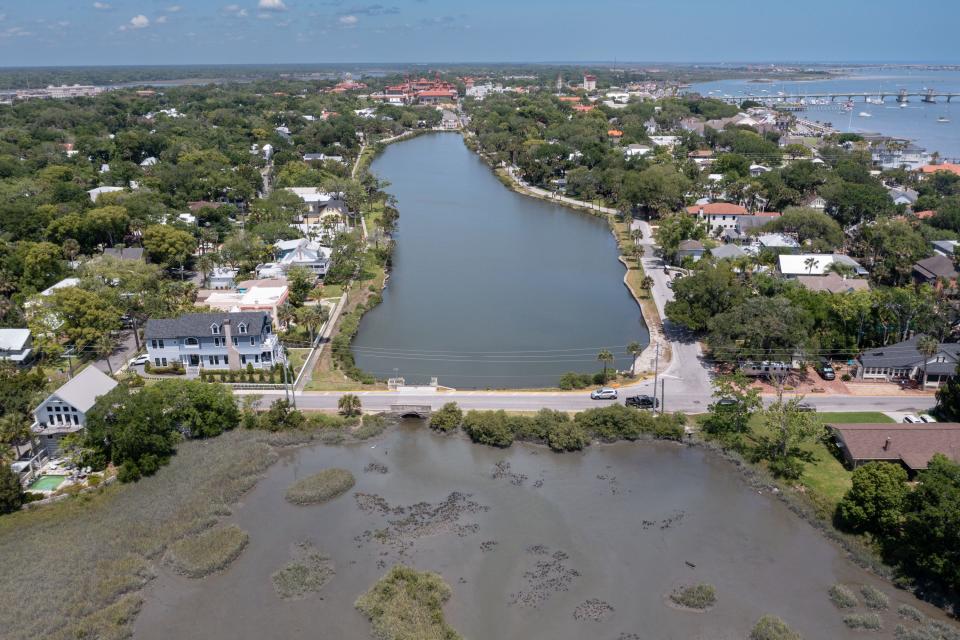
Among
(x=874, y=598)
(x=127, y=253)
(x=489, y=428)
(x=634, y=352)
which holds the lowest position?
(x=874, y=598)

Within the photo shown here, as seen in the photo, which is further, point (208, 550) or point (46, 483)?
point (46, 483)

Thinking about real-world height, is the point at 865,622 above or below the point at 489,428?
below

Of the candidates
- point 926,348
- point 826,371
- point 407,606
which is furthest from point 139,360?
point 926,348

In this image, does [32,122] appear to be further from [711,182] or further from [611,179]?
[711,182]

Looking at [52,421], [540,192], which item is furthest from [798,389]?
[540,192]

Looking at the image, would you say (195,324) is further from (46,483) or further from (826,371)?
(826,371)

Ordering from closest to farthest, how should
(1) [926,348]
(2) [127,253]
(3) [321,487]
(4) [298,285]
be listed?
1. (3) [321,487]
2. (1) [926,348]
3. (4) [298,285]
4. (2) [127,253]

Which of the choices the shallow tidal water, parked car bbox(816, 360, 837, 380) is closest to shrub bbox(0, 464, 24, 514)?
the shallow tidal water

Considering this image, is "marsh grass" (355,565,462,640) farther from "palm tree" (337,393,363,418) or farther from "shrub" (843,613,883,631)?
"shrub" (843,613,883,631)

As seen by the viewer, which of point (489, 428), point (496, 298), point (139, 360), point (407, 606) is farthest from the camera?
point (496, 298)
